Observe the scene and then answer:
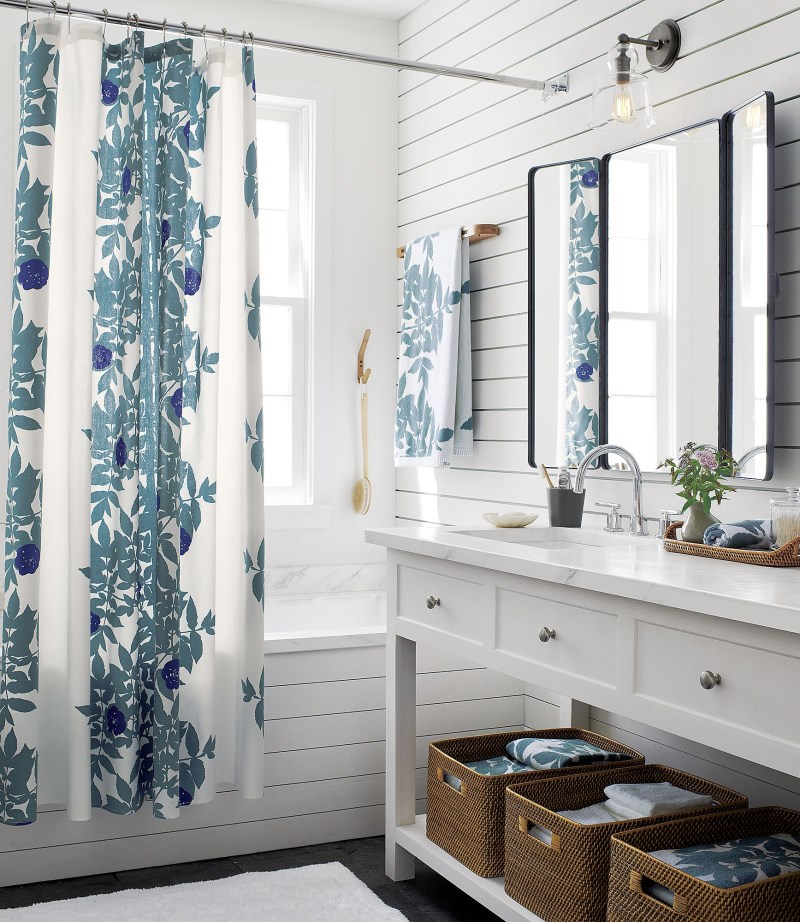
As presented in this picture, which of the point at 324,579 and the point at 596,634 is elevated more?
the point at 596,634

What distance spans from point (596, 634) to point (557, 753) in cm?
67

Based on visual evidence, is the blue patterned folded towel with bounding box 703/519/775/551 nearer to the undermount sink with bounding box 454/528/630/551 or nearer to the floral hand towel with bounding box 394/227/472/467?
the undermount sink with bounding box 454/528/630/551

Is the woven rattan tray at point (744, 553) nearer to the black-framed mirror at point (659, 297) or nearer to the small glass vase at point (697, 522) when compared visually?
the small glass vase at point (697, 522)

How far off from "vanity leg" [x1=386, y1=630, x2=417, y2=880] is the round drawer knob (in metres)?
1.08

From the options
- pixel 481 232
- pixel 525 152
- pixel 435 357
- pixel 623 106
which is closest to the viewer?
pixel 623 106

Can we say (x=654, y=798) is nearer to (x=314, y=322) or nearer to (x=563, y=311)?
(x=563, y=311)

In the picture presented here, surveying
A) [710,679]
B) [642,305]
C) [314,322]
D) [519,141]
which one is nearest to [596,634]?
[710,679]

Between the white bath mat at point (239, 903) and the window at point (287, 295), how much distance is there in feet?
5.16

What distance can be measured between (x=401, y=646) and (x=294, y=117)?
2.19m

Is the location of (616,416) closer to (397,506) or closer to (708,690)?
(708,690)

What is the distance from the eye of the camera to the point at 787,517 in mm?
1880

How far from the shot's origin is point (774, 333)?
7.02 ft

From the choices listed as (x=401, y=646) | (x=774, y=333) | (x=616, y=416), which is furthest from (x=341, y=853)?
(x=774, y=333)

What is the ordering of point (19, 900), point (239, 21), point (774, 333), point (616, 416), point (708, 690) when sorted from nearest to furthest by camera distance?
point (708, 690), point (774, 333), point (19, 900), point (616, 416), point (239, 21)
